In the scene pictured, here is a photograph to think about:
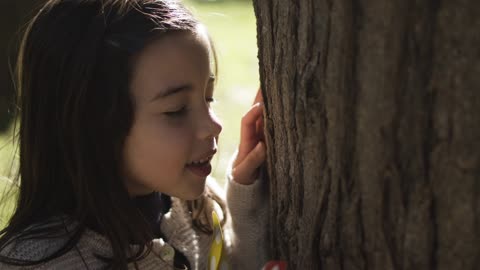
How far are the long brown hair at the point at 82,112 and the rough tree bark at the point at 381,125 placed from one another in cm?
42

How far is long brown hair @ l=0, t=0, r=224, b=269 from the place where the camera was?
1847mm

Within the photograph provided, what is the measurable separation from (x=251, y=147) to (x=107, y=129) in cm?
44

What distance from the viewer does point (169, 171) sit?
1.88 m

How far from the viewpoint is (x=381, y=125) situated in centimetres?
134

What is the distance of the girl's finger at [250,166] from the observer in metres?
2.02

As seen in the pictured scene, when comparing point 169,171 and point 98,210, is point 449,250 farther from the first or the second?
point 98,210

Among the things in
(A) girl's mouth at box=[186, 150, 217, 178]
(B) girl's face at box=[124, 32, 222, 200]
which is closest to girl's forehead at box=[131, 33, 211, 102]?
(B) girl's face at box=[124, 32, 222, 200]

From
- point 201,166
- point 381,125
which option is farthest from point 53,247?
point 381,125

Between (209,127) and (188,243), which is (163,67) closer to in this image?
(209,127)

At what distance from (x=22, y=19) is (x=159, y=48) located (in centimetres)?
397

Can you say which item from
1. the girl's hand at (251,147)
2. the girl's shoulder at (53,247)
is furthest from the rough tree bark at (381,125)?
the girl's shoulder at (53,247)

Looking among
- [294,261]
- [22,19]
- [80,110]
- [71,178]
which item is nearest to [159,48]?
[80,110]

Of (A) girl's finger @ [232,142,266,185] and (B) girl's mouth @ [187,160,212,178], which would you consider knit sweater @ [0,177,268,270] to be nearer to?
(A) girl's finger @ [232,142,266,185]

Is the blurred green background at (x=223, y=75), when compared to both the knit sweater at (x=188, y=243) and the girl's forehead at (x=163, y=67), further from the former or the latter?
the girl's forehead at (x=163, y=67)
